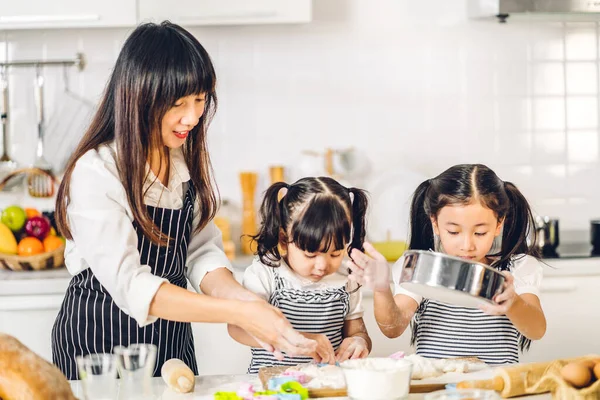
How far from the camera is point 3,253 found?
2.84 meters

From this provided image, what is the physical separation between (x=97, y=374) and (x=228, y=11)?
6.51ft

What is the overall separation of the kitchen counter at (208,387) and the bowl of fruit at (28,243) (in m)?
1.30

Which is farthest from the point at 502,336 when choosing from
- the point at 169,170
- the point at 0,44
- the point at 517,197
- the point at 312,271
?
the point at 0,44

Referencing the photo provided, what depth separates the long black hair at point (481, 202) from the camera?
199 cm

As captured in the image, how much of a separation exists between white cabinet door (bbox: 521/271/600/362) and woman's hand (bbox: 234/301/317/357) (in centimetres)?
157

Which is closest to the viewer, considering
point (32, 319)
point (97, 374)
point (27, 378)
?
point (27, 378)

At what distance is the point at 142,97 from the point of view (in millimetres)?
1604

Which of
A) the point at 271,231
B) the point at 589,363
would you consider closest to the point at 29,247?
the point at 271,231

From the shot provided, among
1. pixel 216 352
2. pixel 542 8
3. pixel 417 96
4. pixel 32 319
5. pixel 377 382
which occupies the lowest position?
pixel 216 352

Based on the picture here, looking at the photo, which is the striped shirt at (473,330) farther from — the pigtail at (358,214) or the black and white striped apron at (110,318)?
the black and white striped apron at (110,318)

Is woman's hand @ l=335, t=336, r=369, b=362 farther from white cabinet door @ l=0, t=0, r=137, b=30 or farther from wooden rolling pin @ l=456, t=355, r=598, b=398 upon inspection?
white cabinet door @ l=0, t=0, r=137, b=30

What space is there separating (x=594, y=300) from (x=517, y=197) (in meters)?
1.02

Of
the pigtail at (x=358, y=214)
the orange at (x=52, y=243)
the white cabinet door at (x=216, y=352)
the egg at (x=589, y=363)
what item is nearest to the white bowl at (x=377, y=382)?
the egg at (x=589, y=363)

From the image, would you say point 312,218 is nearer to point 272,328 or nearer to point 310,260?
point 310,260
